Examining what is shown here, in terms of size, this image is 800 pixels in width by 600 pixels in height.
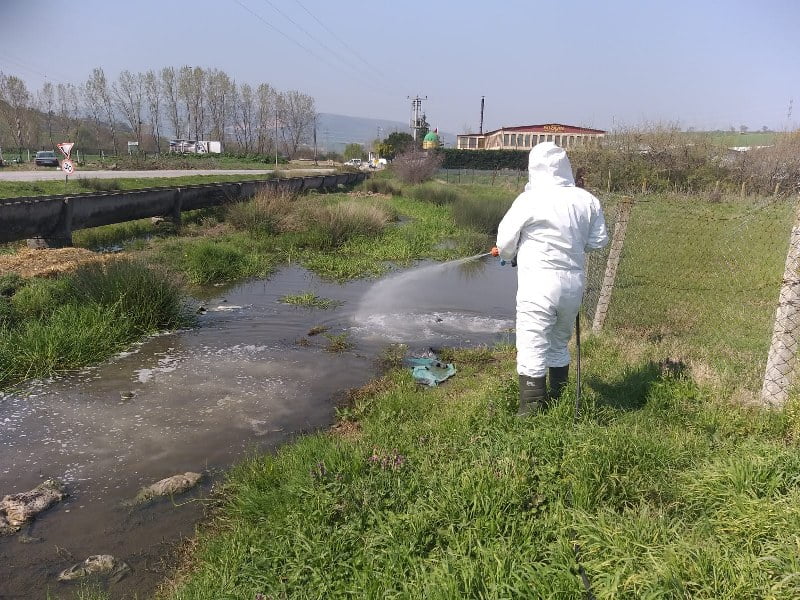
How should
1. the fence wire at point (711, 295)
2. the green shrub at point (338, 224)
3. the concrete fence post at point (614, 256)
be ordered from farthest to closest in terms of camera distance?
the green shrub at point (338, 224) → the concrete fence post at point (614, 256) → the fence wire at point (711, 295)

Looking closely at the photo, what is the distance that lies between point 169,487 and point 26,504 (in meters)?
0.90

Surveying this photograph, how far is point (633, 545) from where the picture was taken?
95.5 inches

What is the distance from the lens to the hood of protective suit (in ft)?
12.8

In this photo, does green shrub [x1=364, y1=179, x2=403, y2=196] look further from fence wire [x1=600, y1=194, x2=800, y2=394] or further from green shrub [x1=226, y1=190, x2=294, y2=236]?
fence wire [x1=600, y1=194, x2=800, y2=394]

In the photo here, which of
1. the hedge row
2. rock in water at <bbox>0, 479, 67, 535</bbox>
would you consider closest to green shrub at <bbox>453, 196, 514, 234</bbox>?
rock in water at <bbox>0, 479, 67, 535</bbox>

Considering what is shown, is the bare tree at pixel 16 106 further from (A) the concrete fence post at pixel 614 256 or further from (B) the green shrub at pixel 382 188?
(A) the concrete fence post at pixel 614 256

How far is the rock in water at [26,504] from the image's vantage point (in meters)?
3.60

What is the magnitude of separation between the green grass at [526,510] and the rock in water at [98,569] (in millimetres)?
401

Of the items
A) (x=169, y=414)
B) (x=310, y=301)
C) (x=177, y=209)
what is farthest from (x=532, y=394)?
(x=177, y=209)

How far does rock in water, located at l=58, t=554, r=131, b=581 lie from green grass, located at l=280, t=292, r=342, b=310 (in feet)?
19.9

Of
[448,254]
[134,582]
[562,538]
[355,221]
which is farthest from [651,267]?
[134,582]

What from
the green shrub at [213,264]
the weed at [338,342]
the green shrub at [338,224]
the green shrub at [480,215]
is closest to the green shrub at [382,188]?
the green shrub at [480,215]

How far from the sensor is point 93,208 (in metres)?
11.7

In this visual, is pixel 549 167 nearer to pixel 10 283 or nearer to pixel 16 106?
pixel 10 283
